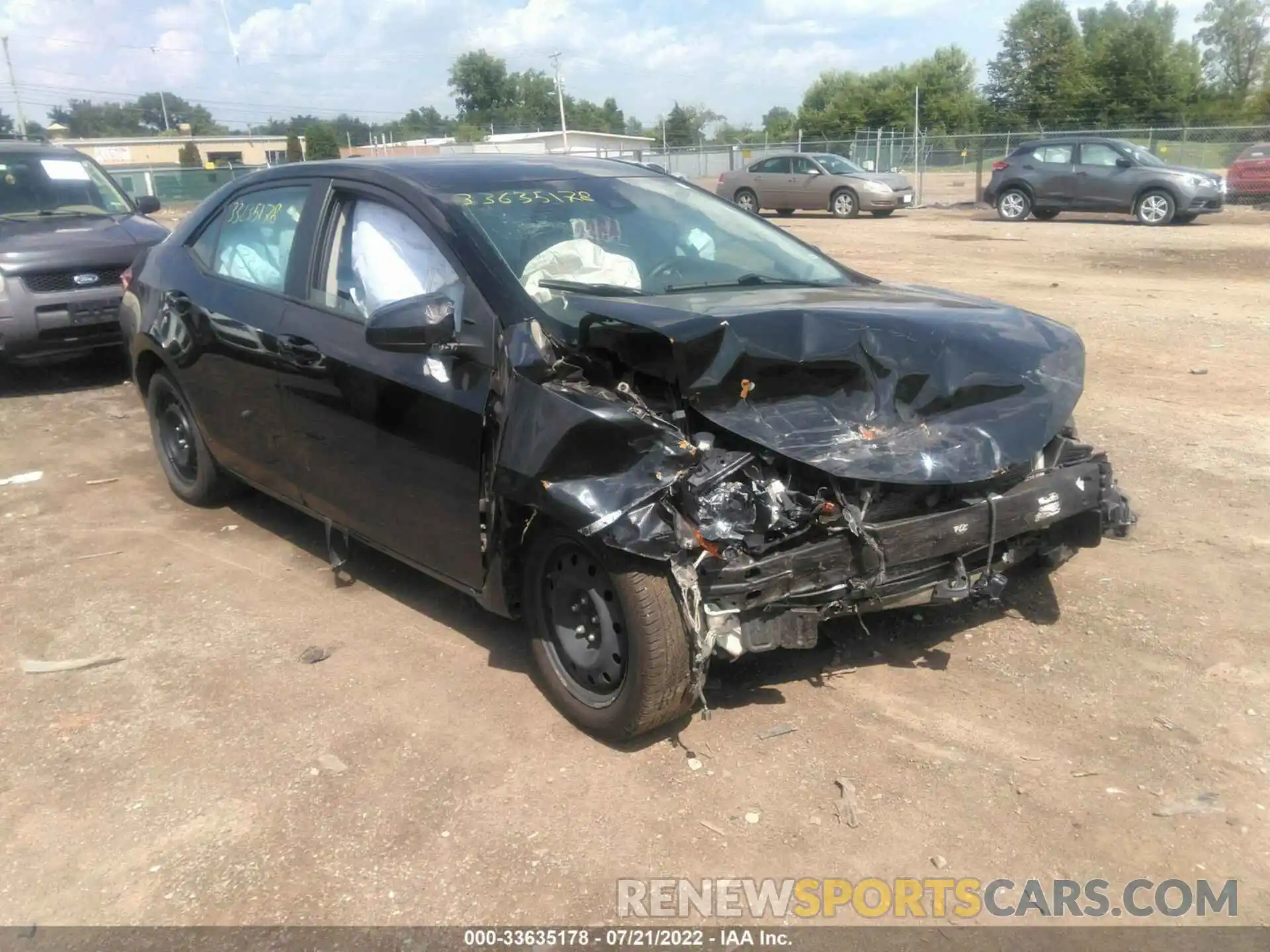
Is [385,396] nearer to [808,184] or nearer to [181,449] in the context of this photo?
[181,449]

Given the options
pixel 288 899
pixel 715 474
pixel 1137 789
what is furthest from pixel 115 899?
pixel 1137 789

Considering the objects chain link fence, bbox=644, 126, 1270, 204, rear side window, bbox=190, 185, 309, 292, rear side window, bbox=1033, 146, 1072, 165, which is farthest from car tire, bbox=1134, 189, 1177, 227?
rear side window, bbox=190, 185, 309, 292

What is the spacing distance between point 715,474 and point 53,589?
3371 millimetres

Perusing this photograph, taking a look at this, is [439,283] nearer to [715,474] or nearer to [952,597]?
[715,474]

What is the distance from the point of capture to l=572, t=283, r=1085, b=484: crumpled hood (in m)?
3.17

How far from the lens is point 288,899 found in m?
2.78

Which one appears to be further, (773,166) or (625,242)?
(773,166)

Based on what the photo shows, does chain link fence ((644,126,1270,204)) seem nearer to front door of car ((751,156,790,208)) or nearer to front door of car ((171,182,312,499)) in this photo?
front door of car ((751,156,790,208))

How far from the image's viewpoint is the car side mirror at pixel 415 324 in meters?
3.41

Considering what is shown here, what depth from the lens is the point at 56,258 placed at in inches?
317

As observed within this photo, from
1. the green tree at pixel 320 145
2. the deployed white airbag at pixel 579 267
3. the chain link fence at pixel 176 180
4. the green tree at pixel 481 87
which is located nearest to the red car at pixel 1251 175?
the deployed white airbag at pixel 579 267

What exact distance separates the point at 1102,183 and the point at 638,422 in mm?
19990

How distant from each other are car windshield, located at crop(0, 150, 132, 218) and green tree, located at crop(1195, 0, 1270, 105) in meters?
81.6

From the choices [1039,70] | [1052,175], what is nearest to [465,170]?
[1052,175]
